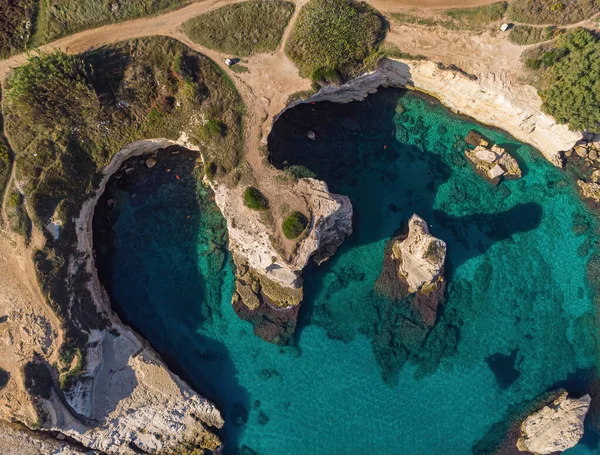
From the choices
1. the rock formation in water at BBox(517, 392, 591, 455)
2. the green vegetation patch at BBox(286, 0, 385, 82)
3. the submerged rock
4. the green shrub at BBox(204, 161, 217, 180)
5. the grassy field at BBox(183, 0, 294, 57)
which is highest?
the grassy field at BBox(183, 0, 294, 57)

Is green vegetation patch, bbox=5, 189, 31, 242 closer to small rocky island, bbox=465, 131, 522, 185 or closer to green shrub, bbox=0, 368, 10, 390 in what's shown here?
green shrub, bbox=0, 368, 10, 390

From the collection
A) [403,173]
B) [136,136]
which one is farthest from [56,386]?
[403,173]

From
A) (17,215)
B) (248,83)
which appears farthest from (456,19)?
(17,215)

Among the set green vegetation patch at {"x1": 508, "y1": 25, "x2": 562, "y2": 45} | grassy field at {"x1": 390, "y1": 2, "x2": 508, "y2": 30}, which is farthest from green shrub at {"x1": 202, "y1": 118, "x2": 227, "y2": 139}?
green vegetation patch at {"x1": 508, "y1": 25, "x2": 562, "y2": 45}

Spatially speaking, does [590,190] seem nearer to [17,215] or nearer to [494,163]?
[494,163]

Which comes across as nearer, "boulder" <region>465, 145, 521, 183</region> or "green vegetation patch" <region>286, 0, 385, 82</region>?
"green vegetation patch" <region>286, 0, 385, 82</region>

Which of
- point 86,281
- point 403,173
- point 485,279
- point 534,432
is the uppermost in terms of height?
point 86,281

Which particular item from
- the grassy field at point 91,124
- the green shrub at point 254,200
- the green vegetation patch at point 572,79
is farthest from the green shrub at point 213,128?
the green vegetation patch at point 572,79

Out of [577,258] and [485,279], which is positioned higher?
[485,279]

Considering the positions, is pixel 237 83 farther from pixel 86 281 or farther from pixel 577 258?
pixel 577 258
